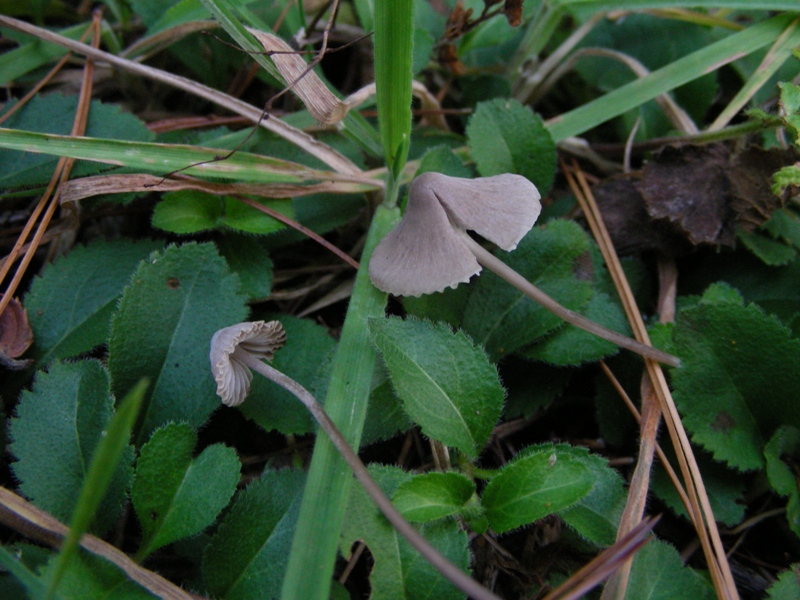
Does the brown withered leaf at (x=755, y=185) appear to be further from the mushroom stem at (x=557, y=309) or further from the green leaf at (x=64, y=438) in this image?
the green leaf at (x=64, y=438)

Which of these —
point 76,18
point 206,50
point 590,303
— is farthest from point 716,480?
point 76,18

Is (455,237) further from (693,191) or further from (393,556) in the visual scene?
(693,191)

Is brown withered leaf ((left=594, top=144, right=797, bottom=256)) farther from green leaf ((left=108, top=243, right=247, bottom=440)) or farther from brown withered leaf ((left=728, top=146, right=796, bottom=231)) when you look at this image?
green leaf ((left=108, top=243, right=247, bottom=440))

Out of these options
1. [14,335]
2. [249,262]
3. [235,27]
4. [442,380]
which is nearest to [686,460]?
[442,380]

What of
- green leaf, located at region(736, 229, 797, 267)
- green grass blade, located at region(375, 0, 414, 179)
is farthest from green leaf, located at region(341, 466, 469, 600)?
green leaf, located at region(736, 229, 797, 267)

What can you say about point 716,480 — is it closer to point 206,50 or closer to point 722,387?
point 722,387
